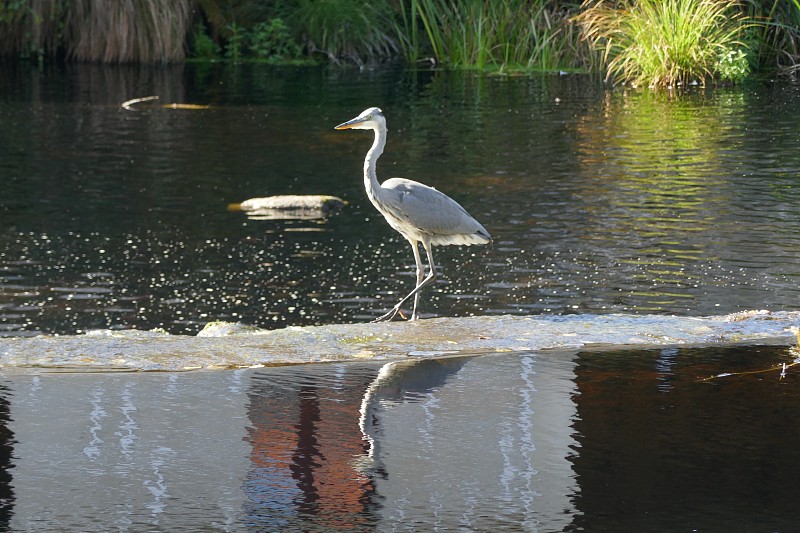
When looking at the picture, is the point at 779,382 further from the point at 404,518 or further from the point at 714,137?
the point at 714,137

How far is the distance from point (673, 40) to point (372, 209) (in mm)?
10442

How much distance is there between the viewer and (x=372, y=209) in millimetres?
12484

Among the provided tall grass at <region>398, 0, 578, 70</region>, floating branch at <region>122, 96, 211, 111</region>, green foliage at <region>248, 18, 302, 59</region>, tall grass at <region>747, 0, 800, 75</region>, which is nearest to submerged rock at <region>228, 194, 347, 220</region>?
floating branch at <region>122, 96, 211, 111</region>

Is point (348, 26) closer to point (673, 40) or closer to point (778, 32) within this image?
point (673, 40)

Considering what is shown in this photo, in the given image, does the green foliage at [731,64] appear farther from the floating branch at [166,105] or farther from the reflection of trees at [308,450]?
the reflection of trees at [308,450]

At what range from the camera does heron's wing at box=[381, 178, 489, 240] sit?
834 centimetres

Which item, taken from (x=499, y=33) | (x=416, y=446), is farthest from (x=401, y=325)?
(x=499, y=33)

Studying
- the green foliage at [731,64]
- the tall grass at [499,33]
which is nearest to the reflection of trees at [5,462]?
the green foliage at [731,64]

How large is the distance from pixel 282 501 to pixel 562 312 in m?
4.47

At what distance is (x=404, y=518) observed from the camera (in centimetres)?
438

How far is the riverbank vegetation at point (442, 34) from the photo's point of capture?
21.9 meters

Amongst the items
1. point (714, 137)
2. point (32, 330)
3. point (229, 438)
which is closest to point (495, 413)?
point (229, 438)

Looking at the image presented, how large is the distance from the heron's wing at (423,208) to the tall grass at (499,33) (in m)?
17.2

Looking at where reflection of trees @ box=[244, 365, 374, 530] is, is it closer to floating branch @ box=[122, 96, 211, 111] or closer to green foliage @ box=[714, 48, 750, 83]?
floating branch @ box=[122, 96, 211, 111]
